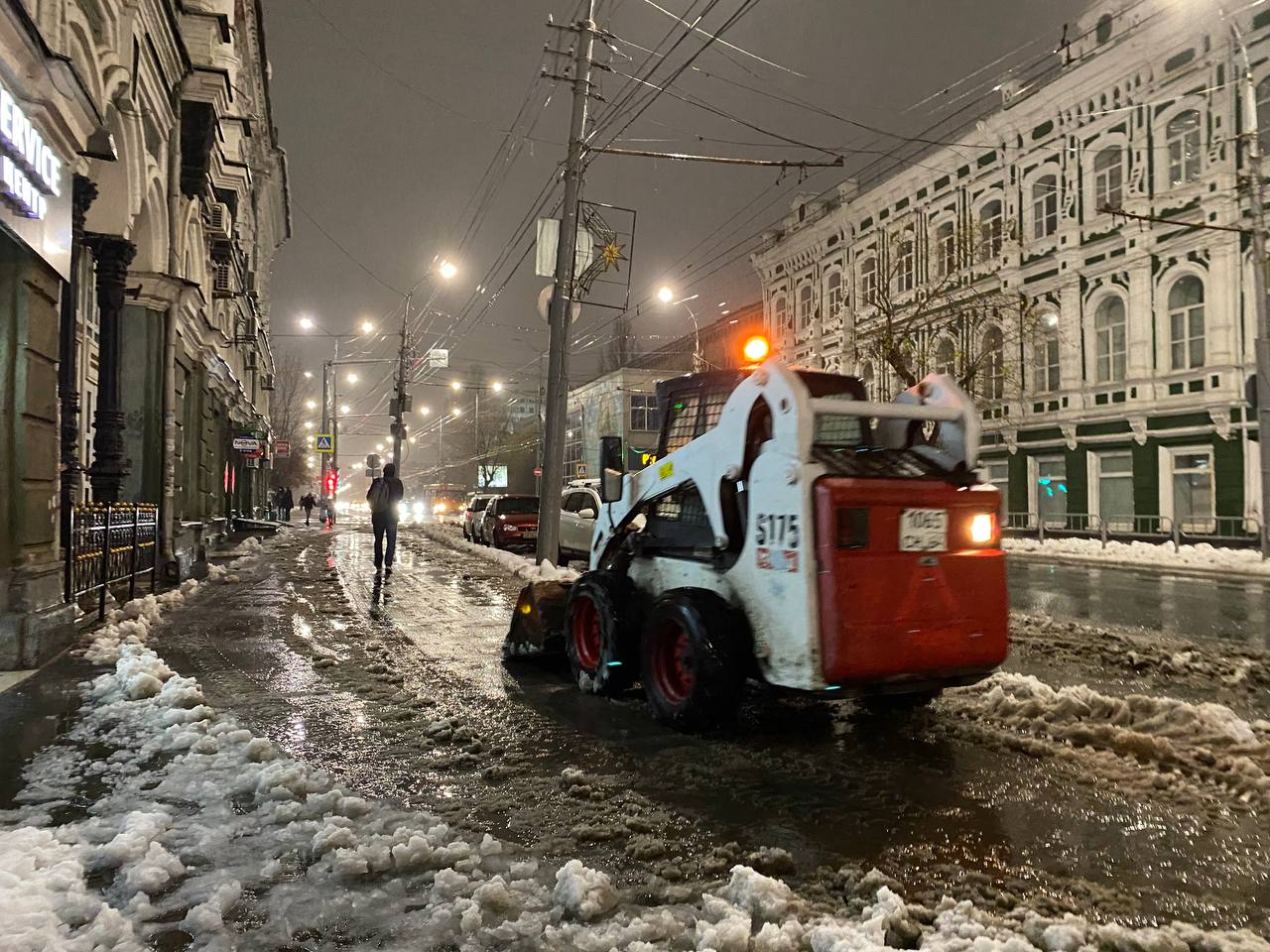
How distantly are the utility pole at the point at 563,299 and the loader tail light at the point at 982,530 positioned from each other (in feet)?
37.6

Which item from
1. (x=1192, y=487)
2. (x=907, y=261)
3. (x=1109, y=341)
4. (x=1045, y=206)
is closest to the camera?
(x=1192, y=487)

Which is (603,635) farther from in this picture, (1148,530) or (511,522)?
(1148,530)

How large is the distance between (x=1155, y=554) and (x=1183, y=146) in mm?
11979

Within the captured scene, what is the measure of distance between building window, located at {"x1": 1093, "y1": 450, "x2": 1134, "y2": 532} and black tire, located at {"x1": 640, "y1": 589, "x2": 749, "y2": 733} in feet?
Answer: 77.0

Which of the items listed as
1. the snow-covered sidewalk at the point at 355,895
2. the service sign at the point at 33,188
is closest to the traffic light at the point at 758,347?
the snow-covered sidewalk at the point at 355,895

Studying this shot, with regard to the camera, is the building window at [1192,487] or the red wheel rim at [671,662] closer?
the red wheel rim at [671,662]

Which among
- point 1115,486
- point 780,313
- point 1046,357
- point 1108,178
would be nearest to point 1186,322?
point 1046,357

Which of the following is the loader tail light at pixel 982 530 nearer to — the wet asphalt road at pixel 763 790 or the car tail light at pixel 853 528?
the car tail light at pixel 853 528

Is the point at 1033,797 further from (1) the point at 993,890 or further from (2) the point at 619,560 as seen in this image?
(2) the point at 619,560

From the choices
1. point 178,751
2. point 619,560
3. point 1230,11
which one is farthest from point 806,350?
point 178,751

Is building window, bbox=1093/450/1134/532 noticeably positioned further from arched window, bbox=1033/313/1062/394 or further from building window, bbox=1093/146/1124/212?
building window, bbox=1093/146/1124/212

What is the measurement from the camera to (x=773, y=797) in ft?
13.2

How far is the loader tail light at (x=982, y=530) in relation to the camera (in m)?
4.74

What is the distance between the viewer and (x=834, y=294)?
37438 mm
